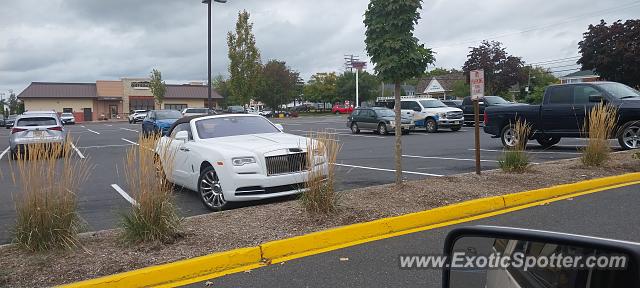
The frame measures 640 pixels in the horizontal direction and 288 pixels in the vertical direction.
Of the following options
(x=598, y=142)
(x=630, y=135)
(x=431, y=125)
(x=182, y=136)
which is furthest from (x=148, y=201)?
(x=431, y=125)

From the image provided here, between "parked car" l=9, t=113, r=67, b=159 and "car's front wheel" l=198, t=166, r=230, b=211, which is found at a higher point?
"parked car" l=9, t=113, r=67, b=159

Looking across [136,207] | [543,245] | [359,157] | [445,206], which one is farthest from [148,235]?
[359,157]

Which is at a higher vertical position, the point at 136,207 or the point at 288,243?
the point at 136,207

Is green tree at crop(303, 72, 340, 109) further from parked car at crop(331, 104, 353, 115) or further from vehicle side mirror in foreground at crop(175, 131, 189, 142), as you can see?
vehicle side mirror in foreground at crop(175, 131, 189, 142)

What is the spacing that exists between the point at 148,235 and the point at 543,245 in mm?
4583

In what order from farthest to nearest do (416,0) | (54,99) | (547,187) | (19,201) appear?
(54,99) < (547,187) < (416,0) < (19,201)

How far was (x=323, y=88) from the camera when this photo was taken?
83125mm

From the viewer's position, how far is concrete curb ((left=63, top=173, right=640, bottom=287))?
15.2ft

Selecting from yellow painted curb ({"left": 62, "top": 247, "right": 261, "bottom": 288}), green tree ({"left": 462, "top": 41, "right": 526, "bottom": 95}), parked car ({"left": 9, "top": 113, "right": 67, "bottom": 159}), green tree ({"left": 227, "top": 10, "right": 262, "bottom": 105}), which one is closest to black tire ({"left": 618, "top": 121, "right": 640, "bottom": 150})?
yellow painted curb ({"left": 62, "top": 247, "right": 261, "bottom": 288})

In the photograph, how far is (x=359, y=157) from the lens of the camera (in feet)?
48.0

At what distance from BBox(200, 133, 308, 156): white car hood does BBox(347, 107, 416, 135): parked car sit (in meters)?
15.6

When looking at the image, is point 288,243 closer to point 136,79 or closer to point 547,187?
point 547,187

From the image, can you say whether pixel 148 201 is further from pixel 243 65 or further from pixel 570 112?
pixel 243 65

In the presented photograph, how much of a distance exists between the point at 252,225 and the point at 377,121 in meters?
19.1
